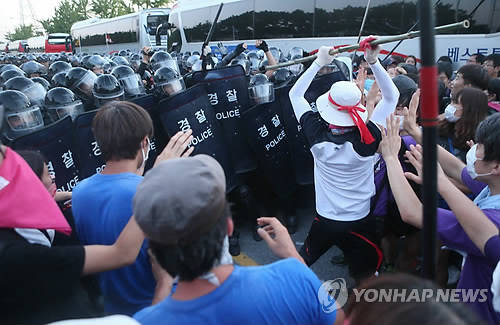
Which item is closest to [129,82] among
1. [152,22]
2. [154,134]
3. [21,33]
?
[154,134]

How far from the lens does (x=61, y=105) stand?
3393 millimetres

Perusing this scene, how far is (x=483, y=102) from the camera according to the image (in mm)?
2838

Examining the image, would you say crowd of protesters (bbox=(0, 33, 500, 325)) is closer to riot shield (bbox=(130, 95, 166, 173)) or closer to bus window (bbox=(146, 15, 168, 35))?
riot shield (bbox=(130, 95, 166, 173))

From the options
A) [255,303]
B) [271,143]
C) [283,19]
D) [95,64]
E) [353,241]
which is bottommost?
[353,241]

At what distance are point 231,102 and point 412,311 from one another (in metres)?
3.27

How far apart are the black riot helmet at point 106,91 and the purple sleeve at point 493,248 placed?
10.5ft

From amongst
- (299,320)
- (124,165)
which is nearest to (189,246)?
(299,320)

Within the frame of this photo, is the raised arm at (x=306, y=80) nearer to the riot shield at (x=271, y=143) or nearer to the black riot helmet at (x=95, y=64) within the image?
the riot shield at (x=271, y=143)

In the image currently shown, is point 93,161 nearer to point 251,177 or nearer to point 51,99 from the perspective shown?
point 51,99

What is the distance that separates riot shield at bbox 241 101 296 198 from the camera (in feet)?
12.2

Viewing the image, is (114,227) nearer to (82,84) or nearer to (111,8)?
(82,84)

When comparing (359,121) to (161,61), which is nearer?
(359,121)

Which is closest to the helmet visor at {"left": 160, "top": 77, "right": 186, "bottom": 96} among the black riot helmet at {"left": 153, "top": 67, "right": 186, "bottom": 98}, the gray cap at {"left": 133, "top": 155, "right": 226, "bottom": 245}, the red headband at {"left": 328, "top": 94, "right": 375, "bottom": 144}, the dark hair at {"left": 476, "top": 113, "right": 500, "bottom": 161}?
the black riot helmet at {"left": 153, "top": 67, "right": 186, "bottom": 98}

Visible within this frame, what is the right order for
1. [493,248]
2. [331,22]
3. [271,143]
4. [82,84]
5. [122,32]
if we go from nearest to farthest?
[493,248], [271,143], [82,84], [331,22], [122,32]
